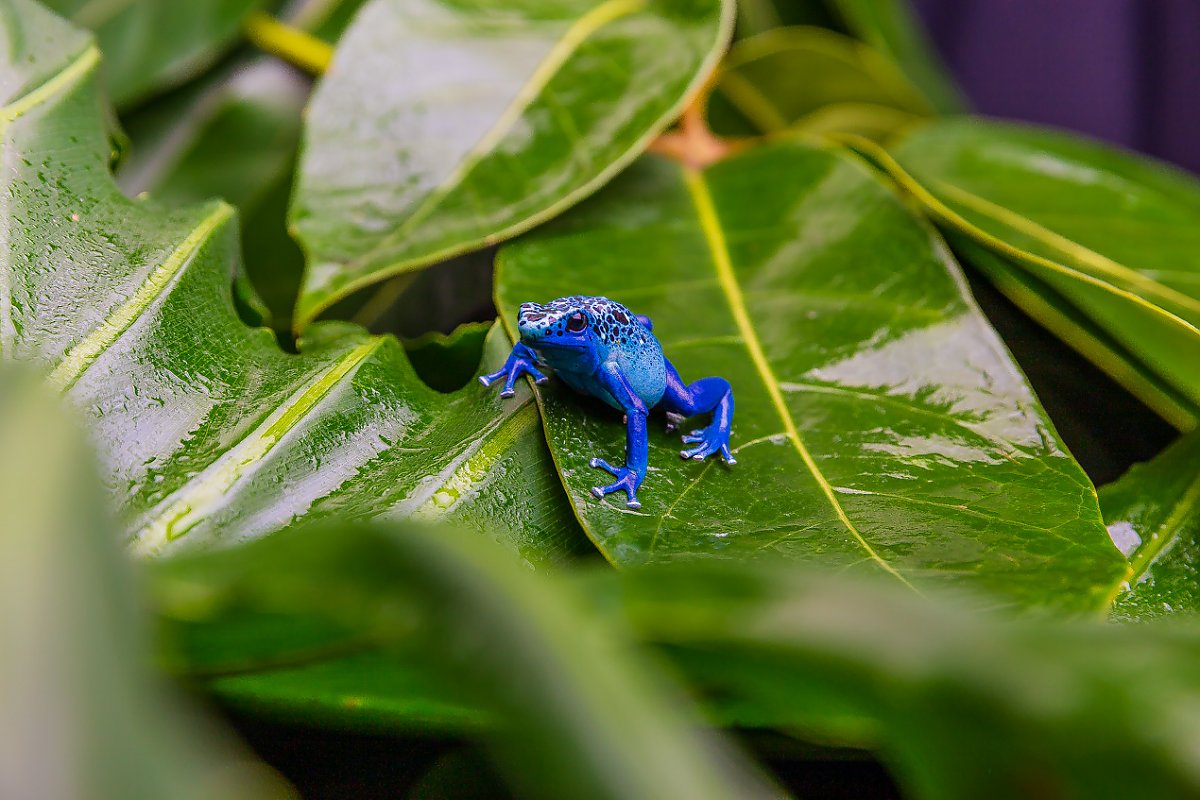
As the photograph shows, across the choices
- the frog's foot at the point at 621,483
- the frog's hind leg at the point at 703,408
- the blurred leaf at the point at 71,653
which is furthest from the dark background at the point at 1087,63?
the blurred leaf at the point at 71,653

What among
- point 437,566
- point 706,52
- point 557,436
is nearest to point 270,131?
point 706,52

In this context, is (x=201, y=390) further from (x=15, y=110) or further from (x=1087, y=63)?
(x=1087, y=63)

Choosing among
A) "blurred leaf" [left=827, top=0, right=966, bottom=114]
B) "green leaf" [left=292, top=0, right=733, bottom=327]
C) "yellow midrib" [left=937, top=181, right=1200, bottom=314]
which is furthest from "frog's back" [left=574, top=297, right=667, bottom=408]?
"blurred leaf" [left=827, top=0, right=966, bottom=114]

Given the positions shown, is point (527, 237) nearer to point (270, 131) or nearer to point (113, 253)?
point (113, 253)

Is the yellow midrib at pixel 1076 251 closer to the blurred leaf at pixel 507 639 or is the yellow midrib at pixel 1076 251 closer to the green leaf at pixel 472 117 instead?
the green leaf at pixel 472 117

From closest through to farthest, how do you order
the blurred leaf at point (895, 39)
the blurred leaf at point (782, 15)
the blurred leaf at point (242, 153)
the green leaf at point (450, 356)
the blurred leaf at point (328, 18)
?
1. the green leaf at point (450, 356)
2. the blurred leaf at point (242, 153)
3. the blurred leaf at point (328, 18)
4. the blurred leaf at point (895, 39)
5. the blurred leaf at point (782, 15)

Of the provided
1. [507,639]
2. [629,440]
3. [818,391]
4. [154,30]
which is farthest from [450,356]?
[154,30]

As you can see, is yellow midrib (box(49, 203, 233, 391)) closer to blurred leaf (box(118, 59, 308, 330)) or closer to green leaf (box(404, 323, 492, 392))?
green leaf (box(404, 323, 492, 392))
